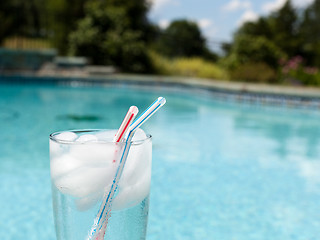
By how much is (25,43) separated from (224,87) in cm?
1130

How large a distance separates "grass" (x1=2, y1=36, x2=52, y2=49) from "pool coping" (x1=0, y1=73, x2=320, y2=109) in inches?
154

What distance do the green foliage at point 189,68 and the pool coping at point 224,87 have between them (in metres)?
2.89

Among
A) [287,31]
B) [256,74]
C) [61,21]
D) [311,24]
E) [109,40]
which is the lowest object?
[256,74]

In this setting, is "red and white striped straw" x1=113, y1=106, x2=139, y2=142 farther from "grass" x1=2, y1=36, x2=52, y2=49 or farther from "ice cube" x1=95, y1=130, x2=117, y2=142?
"grass" x1=2, y1=36, x2=52, y2=49

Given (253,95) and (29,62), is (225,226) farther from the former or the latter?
(29,62)

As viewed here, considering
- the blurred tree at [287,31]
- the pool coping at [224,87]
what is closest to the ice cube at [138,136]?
the pool coping at [224,87]

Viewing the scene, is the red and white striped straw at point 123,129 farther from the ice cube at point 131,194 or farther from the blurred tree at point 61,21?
the blurred tree at point 61,21

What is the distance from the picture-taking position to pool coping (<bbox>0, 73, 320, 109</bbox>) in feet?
31.2

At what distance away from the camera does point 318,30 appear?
107 feet

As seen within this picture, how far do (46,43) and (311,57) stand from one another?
16.5m

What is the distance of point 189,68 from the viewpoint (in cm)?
1750

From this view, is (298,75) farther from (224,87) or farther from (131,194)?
(131,194)

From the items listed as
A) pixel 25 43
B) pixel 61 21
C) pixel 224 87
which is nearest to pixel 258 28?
pixel 61 21

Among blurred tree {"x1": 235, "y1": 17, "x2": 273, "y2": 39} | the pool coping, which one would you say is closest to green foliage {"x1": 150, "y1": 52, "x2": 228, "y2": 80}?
the pool coping
